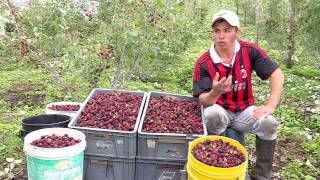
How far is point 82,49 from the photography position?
5.02 metres

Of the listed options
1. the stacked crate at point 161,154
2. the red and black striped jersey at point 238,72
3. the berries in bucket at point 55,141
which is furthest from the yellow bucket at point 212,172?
the red and black striped jersey at point 238,72

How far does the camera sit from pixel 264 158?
3.66 metres

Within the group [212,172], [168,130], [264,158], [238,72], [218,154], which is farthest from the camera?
[238,72]

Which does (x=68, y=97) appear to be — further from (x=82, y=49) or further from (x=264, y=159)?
(x=264, y=159)

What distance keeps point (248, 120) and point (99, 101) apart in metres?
1.55

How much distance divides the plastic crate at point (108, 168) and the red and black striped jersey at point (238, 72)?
3.41 feet

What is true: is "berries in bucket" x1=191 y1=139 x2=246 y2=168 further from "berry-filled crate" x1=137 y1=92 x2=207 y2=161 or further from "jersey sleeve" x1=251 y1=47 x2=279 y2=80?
"jersey sleeve" x1=251 y1=47 x2=279 y2=80

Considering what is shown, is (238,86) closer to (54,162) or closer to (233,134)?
(233,134)

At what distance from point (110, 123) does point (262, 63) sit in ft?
5.30

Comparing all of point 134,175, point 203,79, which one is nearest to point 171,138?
point 134,175

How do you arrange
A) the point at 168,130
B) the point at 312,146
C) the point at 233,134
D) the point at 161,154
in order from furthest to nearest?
the point at 312,146 → the point at 233,134 → the point at 168,130 → the point at 161,154

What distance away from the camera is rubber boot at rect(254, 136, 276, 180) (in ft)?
11.9

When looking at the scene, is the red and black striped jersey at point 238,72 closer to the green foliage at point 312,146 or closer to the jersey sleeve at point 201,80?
the jersey sleeve at point 201,80

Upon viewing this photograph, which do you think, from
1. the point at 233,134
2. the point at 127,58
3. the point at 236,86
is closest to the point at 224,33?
the point at 236,86
